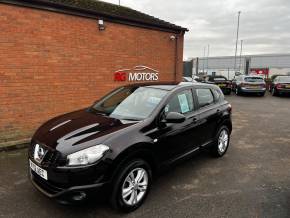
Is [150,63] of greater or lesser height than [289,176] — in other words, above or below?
above

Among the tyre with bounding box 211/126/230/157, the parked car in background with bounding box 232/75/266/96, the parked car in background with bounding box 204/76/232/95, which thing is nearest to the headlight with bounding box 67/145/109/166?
the tyre with bounding box 211/126/230/157

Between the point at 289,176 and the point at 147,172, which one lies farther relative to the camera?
the point at 289,176

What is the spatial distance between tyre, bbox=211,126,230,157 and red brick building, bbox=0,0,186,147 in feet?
12.4

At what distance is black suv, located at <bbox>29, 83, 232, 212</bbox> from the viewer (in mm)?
2906

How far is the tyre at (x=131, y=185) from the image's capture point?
10.1 feet

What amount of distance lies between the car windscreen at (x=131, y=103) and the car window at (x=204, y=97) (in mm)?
898

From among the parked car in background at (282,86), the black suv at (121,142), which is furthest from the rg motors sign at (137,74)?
the parked car in background at (282,86)

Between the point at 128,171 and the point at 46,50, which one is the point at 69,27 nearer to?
the point at 46,50

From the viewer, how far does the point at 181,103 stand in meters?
4.21

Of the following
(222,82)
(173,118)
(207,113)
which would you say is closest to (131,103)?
(173,118)

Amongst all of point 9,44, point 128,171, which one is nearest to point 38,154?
point 128,171

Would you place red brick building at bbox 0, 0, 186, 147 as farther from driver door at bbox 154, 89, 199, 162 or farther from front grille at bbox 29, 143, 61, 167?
driver door at bbox 154, 89, 199, 162

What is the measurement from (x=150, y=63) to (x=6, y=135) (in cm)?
504

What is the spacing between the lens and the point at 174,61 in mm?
9766
